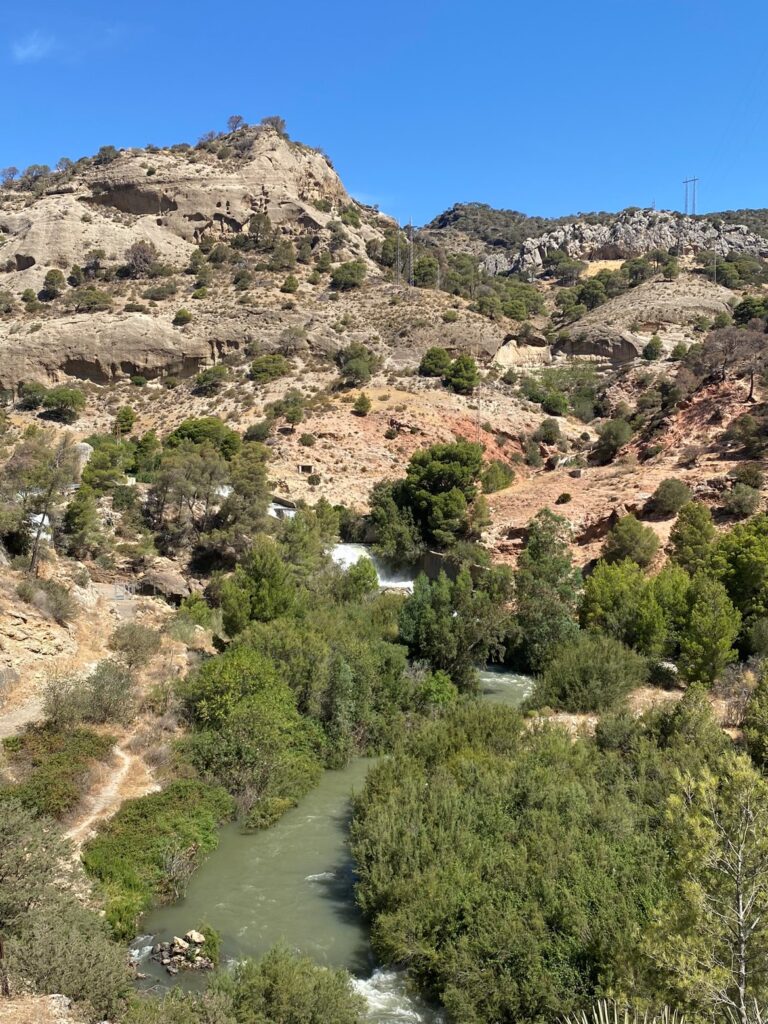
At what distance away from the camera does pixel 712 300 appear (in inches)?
2990

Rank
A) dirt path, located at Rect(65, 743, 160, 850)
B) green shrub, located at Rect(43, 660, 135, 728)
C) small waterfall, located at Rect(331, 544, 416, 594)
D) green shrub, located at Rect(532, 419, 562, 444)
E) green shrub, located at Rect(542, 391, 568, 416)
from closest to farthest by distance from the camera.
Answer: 1. dirt path, located at Rect(65, 743, 160, 850)
2. green shrub, located at Rect(43, 660, 135, 728)
3. small waterfall, located at Rect(331, 544, 416, 594)
4. green shrub, located at Rect(532, 419, 562, 444)
5. green shrub, located at Rect(542, 391, 568, 416)

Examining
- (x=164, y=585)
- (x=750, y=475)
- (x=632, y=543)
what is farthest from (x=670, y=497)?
(x=164, y=585)

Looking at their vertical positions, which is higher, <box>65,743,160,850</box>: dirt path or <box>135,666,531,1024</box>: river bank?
<box>65,743,160,850</box>: dirt path

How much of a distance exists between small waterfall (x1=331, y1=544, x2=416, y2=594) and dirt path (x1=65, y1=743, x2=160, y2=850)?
69.9 ft

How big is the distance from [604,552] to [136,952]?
29805mm

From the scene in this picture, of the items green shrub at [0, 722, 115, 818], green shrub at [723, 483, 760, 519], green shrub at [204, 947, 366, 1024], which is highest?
green shrub at [723, 483, 760, 519]

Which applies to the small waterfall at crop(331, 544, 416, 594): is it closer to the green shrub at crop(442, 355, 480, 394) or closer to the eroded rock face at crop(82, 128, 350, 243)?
the green shrub at crop(442, 355, 480, 394)

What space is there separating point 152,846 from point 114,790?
10.2 ft

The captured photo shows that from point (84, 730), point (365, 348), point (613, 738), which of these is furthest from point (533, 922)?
point (365, 348)

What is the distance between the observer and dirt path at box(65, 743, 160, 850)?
54.1 feet

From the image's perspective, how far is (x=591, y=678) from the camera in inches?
1014

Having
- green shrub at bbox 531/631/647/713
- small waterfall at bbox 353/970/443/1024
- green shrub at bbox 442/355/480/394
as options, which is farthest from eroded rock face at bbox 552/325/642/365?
small waterfall at bbox 353/970/443/1024

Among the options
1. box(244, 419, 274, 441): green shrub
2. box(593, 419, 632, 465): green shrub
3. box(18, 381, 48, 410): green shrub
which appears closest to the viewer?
box(593, 419, 632, 465): green shrub

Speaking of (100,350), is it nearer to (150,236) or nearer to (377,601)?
(150,236)
